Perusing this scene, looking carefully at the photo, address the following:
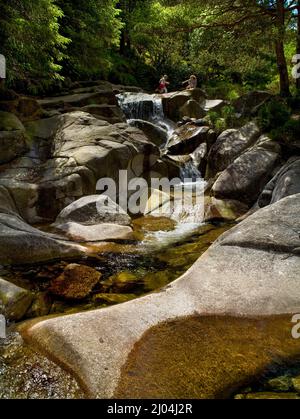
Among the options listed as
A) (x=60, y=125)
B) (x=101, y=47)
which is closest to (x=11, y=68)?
(x=60, y=125)

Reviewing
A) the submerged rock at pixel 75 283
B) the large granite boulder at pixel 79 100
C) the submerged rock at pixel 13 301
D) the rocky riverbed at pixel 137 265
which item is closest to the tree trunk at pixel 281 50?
the rocky riverbed at pixel 137 265

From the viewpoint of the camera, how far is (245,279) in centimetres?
540

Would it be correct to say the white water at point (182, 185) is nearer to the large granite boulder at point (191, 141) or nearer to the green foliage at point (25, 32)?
the large granite boulder at point (191, 141)

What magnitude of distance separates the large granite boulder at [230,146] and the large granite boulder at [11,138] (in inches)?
304

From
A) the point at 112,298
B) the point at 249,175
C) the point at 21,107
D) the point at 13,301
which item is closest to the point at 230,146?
the point at 249,175

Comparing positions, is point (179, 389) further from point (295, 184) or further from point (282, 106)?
point (282, 106)

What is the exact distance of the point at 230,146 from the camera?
15.1 m

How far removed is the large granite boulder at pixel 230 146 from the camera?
48.5 ft

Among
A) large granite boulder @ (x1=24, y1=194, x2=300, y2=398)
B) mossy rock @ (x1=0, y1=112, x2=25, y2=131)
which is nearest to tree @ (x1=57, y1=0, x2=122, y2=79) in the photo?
mossy rock @ (x1=0, y1=112, x2=25, y2=131)

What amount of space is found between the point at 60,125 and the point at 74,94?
224 inches

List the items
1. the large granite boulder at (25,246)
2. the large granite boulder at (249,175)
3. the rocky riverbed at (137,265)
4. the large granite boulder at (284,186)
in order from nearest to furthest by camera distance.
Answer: the rocky riverbed at (137,265), the large granite boulder at (25,246), the large granite boulder at (284,186), the large granite boulder at (249,175)

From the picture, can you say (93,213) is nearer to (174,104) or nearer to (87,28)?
(87,28)

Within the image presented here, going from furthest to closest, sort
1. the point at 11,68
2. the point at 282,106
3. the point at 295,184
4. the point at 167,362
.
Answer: the point at 282,106
the point at 11,68
the point at 295,184
the point at 167,362

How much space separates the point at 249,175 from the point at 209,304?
834 cm
